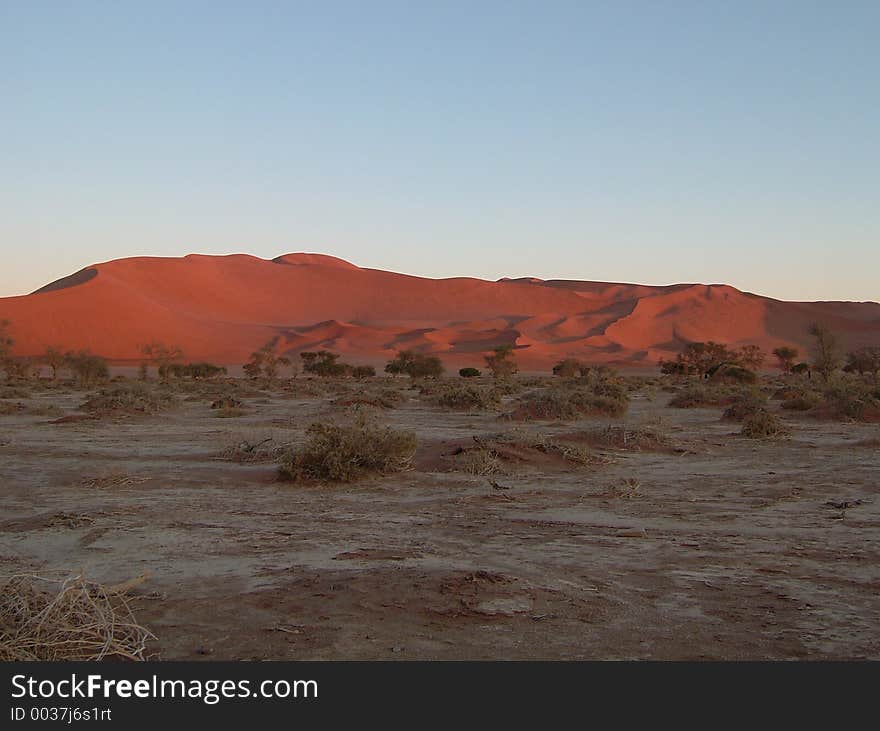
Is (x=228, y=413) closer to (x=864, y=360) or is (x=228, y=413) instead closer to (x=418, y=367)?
(x=418, y=367)

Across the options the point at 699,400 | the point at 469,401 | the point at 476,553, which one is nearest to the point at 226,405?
the point at 469,401

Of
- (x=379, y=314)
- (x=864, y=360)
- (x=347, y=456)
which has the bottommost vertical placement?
(x=347, y=456)

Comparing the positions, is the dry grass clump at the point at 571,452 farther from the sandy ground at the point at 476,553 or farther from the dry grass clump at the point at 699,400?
the dry grass clump at the point at 699,400

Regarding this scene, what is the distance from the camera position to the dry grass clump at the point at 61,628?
4.49m

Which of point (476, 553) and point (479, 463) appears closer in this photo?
point (476, 553)

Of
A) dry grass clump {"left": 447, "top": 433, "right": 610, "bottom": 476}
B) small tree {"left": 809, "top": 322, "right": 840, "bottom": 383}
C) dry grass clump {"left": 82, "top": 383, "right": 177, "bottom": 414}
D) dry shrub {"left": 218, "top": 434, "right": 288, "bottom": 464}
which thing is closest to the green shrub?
small tree {"left": 809, "top": 322, "right": 840, "bottom": 383}

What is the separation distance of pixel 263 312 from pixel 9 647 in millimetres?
132436

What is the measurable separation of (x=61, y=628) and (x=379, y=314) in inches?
5338

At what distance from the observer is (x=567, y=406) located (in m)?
23.8

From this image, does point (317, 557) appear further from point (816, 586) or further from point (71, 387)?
point (71, 387)

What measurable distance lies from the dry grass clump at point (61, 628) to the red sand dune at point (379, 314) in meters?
94.9

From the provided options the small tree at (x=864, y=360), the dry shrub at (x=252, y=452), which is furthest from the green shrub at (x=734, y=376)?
the dry shrub at (x=252, y=452)

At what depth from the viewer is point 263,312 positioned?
440 feet
